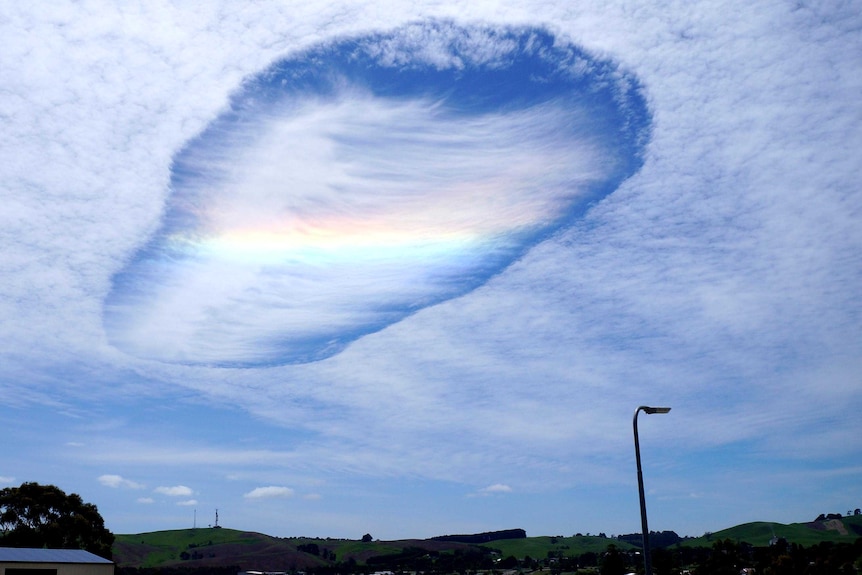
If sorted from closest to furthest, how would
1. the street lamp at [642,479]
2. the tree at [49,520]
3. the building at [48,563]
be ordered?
1. the street lamp at [642,479]
2. the building at [48,563]
3. the tree at [49,520]

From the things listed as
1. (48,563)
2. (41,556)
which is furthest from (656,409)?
(41,556)

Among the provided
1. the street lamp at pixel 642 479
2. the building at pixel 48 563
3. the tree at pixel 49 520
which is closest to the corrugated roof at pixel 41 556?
the building at pixel 48 563

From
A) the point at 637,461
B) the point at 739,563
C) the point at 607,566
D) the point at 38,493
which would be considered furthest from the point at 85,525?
the point at 739,563

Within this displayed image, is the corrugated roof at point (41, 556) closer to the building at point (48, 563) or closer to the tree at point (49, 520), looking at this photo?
the building at point (48, 563)

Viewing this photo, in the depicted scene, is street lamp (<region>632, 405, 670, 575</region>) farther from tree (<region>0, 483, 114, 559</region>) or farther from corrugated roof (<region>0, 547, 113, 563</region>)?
tree (<region>0, 483, 114, 559</region>)

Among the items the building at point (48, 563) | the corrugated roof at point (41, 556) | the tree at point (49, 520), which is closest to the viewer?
the building at point (48, 563)

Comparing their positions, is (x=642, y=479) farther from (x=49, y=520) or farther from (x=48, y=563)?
(x=49, y=520)
